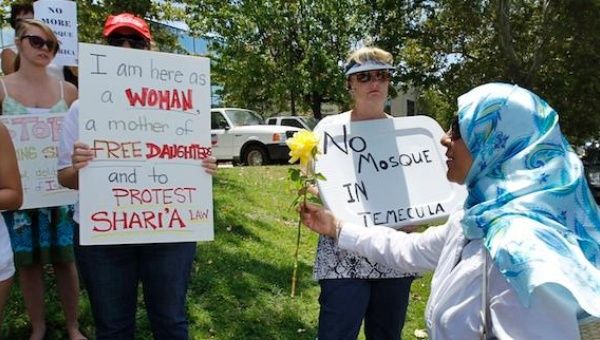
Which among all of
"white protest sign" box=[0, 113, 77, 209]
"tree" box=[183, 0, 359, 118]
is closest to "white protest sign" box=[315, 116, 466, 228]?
"white protest sign" box=[0, 113, 77, 209]

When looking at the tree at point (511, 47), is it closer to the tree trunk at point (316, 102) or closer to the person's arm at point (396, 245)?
the tree trunk at point (316, 102)

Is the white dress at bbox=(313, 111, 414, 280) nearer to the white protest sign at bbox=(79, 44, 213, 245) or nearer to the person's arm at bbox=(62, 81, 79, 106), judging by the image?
the white protest sign at bbox=(79, 44, 213, 245)

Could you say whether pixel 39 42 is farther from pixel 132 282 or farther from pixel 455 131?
pixel 455 131

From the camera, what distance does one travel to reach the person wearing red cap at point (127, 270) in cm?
253

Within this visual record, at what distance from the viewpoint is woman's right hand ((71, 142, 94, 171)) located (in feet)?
7.81

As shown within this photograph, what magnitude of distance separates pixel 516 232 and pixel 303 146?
106 centimetres

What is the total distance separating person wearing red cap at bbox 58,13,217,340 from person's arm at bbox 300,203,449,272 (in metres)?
0.57

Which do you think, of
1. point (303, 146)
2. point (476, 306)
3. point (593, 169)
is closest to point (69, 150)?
point (303, 146)

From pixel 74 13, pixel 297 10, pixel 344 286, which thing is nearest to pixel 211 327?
pixel 344 286

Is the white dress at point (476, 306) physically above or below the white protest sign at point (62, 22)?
below

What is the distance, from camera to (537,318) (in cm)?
136

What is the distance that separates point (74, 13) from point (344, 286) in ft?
9.09

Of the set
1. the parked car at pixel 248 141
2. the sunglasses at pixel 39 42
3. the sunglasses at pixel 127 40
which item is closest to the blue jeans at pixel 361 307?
the sunglasses at pixel 127 40

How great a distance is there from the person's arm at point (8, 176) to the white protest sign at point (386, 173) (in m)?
1.30
